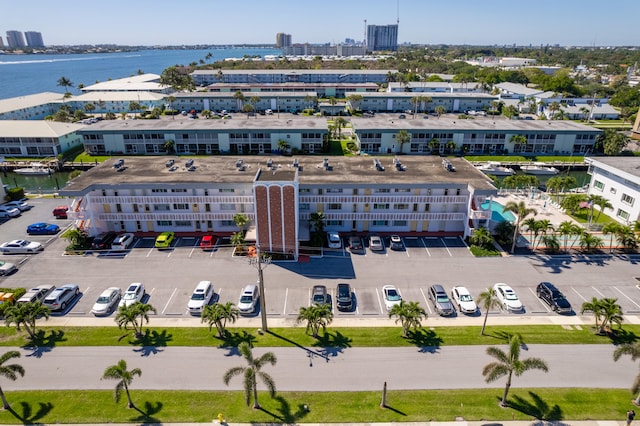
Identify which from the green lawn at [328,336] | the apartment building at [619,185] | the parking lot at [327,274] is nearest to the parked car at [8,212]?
the parking lot at [327,274]

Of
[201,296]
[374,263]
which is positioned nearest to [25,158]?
[201,296]

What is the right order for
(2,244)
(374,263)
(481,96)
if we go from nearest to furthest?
(374,263) → (2,244) → (481,96)

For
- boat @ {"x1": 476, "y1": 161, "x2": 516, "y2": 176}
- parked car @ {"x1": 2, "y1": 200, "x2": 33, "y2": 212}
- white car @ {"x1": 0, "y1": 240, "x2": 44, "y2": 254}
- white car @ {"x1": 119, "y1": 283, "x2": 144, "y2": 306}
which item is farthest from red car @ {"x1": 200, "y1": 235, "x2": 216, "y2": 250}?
boat @ {"x1": 476, "y1": 161, "x2": 516, "y2": 176}

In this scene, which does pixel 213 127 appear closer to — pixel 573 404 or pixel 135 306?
pixel 135 306

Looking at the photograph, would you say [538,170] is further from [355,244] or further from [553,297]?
[355,244]

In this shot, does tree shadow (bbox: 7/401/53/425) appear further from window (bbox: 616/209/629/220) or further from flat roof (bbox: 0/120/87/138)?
flat roof (bbox: 0/120/87/138)

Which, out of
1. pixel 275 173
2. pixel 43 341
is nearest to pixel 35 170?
pixel 43 341
